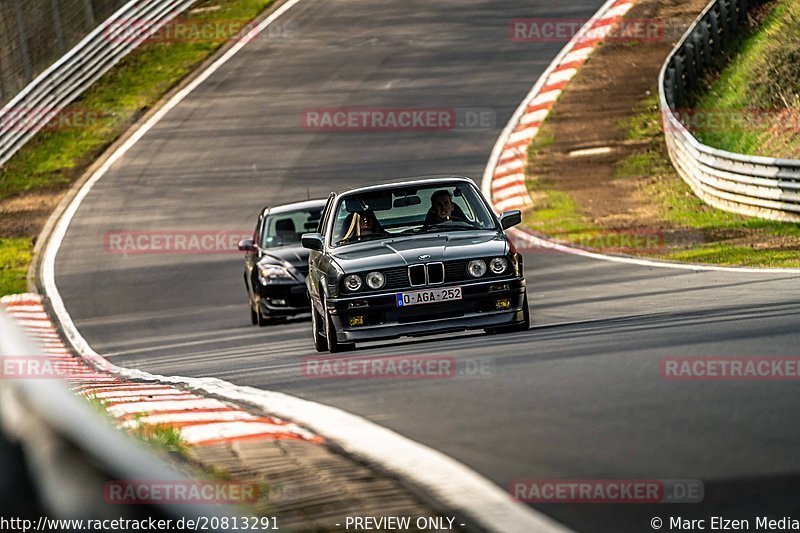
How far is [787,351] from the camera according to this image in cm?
835

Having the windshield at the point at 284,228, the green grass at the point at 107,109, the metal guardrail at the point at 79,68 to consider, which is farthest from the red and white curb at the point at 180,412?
the metal guardrail at the point at 79,68

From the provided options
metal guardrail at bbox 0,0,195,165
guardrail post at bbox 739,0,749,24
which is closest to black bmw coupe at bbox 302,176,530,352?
metal guardrail at bbox 0,0,195,165

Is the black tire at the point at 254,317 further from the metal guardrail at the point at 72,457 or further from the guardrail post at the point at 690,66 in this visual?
the guardrail post at the point at 690,66

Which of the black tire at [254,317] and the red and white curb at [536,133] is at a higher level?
the black tire at [254,317]

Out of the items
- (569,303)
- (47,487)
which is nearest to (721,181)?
(569,303)

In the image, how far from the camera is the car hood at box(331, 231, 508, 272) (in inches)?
447

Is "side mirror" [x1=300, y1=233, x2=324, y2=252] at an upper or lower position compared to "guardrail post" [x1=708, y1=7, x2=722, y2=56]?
upper

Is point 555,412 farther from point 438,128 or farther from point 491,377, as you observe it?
point 438,128

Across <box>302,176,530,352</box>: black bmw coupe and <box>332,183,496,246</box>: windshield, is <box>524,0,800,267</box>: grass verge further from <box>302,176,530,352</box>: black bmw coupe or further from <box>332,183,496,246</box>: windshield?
<box>302,176,530,352</box>: black bmw coupe

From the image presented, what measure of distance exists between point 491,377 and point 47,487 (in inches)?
245

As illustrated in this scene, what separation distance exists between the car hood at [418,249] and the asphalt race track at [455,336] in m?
0.69

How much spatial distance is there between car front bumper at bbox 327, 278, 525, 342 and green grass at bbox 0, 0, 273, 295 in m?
16.3

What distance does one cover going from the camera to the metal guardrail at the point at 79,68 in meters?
33.3

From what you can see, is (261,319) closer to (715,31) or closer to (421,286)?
(421,286)
